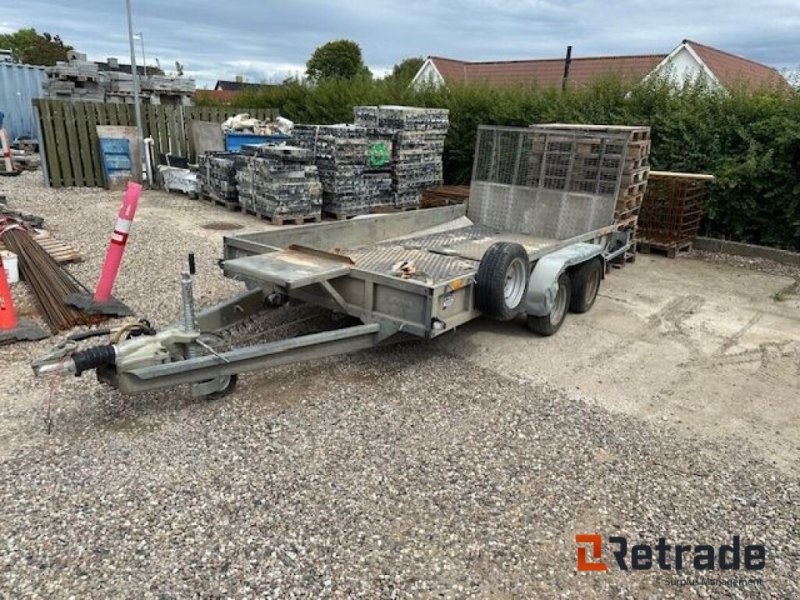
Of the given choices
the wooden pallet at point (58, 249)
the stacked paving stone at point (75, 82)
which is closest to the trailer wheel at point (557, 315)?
the wooden pallet at point (58, 249)

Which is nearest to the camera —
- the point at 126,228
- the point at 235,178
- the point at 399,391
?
the point at 399,391

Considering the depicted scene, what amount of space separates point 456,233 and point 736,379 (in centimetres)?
378

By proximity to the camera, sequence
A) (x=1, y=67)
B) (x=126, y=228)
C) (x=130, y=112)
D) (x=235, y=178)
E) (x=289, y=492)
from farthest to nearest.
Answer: (x=1, y=67) → (x=130, y=112) → (x=235, y=178) → (x=126, y=228) → (x=289, y=492)

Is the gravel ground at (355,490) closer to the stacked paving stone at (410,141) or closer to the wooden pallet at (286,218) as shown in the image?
the wooden pallet at (286,218)

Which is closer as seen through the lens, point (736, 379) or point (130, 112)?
point (736, 379)

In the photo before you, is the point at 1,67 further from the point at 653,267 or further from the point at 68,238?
the point at 653,267

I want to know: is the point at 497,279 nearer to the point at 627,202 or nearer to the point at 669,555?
the point at 669,555

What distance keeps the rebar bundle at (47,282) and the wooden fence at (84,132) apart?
22.4ft

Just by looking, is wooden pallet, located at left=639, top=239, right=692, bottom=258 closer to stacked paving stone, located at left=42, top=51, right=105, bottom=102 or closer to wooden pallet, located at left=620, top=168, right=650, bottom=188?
wooden pallet, located at left=620, top=168, right=650, bottom=188

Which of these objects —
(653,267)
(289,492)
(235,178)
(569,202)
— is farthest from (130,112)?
(289,492)

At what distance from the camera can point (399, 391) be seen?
462cm

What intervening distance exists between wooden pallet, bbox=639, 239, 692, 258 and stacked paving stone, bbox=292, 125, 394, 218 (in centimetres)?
544

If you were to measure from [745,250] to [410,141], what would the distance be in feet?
22.4

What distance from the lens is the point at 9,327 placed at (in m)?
5.23
